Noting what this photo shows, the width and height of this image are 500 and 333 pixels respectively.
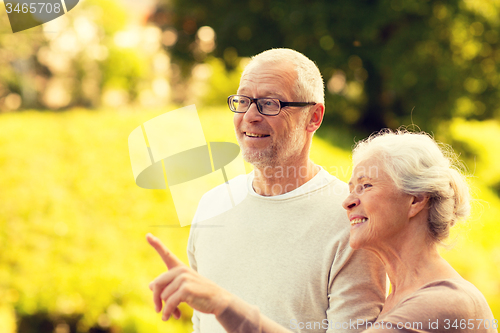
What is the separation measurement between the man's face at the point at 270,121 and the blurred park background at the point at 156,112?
0.77 metres

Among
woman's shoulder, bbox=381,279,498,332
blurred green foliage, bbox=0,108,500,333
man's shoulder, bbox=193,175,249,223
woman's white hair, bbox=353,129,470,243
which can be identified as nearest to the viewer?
woman's shoulder, bbox=381,279,498,332

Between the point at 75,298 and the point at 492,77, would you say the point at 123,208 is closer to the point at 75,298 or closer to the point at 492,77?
the point at 75,298

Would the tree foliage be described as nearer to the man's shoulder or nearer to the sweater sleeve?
the man's shoulder

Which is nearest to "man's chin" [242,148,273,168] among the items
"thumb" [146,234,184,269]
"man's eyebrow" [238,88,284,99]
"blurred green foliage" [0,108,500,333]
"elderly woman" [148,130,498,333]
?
"man's eyebrow" [238,88,284,99]

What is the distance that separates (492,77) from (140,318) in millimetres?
12077

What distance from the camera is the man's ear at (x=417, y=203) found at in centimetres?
142

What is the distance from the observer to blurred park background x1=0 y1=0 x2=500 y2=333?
4930 millimetres

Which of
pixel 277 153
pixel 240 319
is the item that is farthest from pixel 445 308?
pixel 277 153

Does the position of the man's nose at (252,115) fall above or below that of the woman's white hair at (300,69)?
below

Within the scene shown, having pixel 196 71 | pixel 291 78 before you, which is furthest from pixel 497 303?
pixel 196 71

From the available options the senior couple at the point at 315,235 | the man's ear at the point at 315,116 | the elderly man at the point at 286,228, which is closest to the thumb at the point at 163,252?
the senior couple at the point at 315,235

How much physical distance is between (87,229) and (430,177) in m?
5.68
